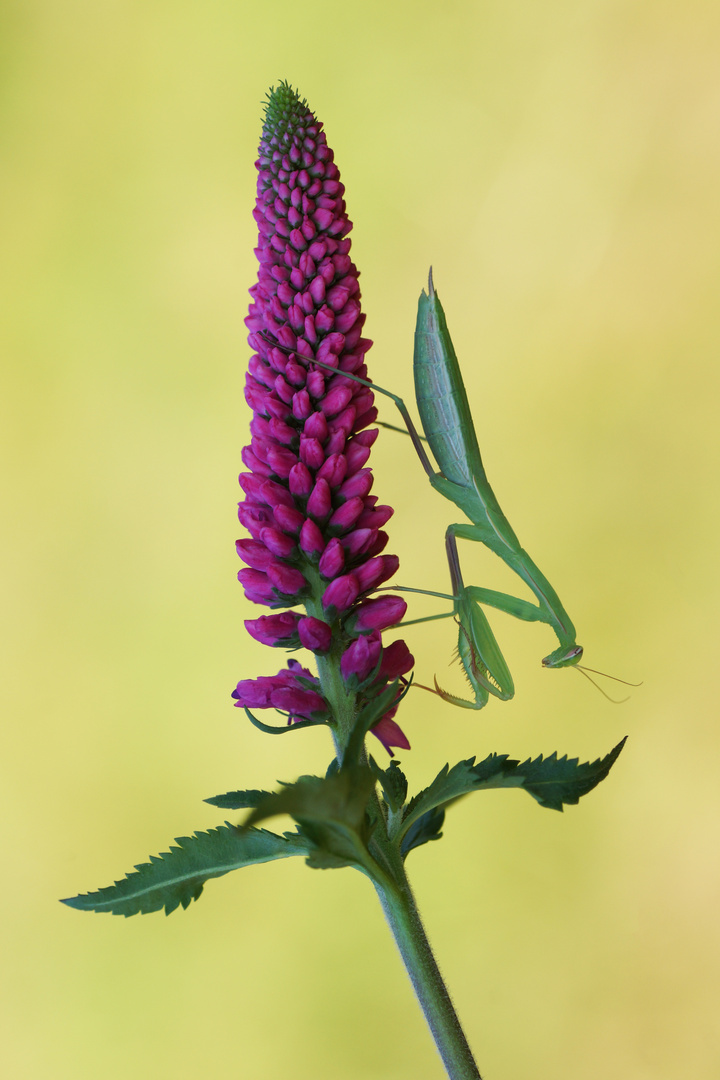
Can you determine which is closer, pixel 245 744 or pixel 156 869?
pixel 156 869

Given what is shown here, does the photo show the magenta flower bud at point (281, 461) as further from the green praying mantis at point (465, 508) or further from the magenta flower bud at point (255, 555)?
the green praying mantis at point (465, 508)

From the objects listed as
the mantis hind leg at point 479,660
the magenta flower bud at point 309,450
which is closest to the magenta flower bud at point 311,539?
the magenta flower bud at point 309,450

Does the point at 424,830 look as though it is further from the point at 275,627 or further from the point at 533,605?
the point at 533,605

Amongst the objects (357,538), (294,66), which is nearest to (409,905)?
(357,538)

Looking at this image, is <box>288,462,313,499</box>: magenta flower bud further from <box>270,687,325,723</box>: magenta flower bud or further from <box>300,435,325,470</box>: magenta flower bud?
<box>270,687,325,723</box>: magenta flower bud

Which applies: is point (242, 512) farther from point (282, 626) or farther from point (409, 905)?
point (409, 905)

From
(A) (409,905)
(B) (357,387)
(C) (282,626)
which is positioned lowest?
(A) (409,905)

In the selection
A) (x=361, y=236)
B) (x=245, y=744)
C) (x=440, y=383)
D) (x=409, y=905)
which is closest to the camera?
(x=409, y=905)
